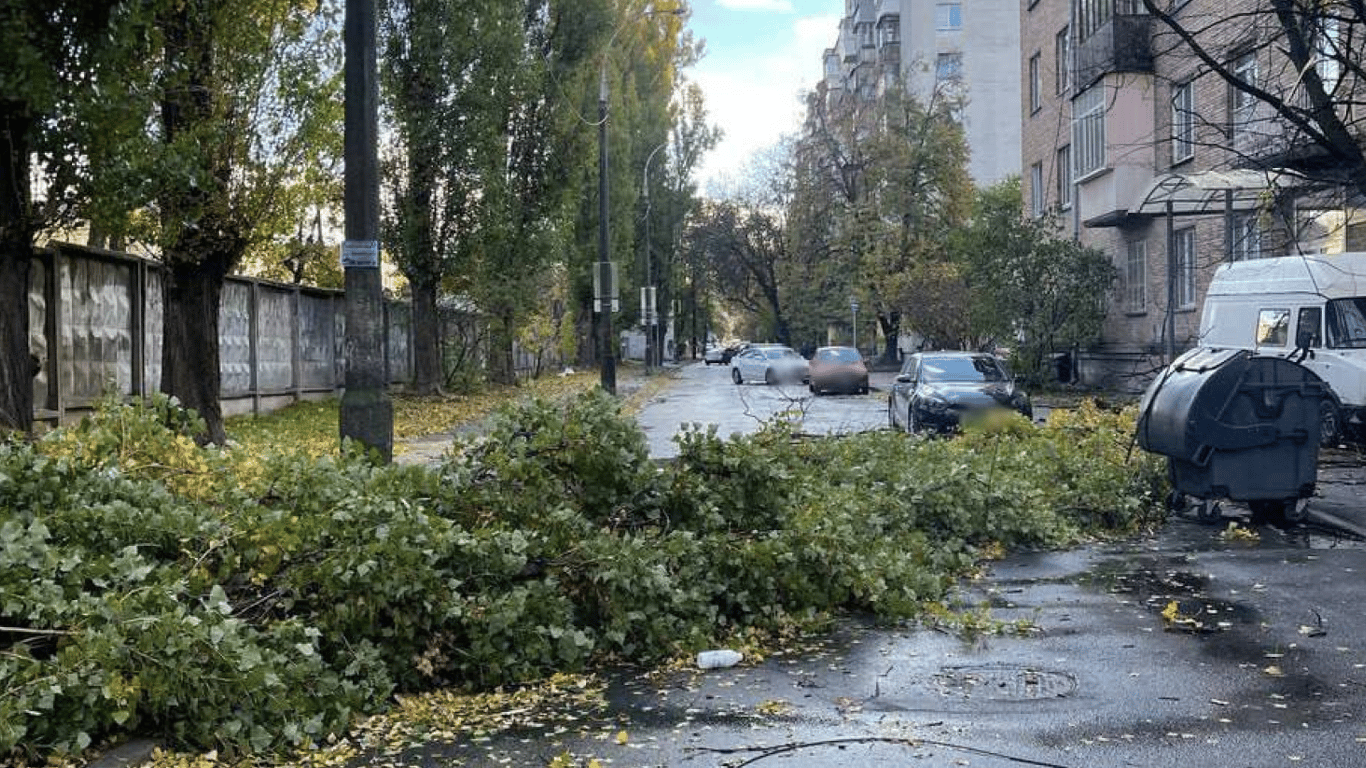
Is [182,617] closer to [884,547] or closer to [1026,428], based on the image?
[884,547]

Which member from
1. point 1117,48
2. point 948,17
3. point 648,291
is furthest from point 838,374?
point 948,17

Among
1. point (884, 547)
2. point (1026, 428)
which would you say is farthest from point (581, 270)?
point (884, 547)

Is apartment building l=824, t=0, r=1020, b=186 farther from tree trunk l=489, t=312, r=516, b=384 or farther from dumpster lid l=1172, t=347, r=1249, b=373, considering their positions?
dumpster lid l=1172, t=347, r=1249, b=373

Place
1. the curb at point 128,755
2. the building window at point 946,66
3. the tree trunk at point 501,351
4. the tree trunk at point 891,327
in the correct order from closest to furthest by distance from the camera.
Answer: the curb at point 128,755 < the tree trunk at point 501,351 < the tree trunk at point 891,327 < the building window at point 946,66

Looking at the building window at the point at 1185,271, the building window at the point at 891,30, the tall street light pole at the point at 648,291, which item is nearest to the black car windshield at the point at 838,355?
the tall street light pole at the point at 648,291

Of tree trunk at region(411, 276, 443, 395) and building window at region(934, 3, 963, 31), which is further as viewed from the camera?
building window at region(934, 3, 963, 31)

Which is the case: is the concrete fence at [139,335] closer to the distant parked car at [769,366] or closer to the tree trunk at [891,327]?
the distant parked car at [769,366]

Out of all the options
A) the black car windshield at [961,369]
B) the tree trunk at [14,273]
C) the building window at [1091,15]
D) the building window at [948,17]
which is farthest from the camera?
the building window at [948,17]

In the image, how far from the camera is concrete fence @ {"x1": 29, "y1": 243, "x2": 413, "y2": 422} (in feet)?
50.2

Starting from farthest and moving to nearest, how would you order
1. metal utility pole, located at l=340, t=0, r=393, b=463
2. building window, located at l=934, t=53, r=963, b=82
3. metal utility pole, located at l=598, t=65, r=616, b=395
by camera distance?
building window, located at l=934, t=53, r=963, b=82 < metal utility pole, located at l=598, t=65, r=616, b=395 < metal utility pole, located at l=340, t=0, r=393, b=463

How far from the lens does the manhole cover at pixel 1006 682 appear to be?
621cm

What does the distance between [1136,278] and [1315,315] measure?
45.9 ft

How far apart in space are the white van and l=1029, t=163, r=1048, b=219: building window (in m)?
19.7

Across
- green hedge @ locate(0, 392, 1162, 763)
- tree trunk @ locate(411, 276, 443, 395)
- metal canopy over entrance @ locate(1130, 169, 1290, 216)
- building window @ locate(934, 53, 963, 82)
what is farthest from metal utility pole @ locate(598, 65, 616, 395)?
building window @ locate(934, 53, 963, 82)
